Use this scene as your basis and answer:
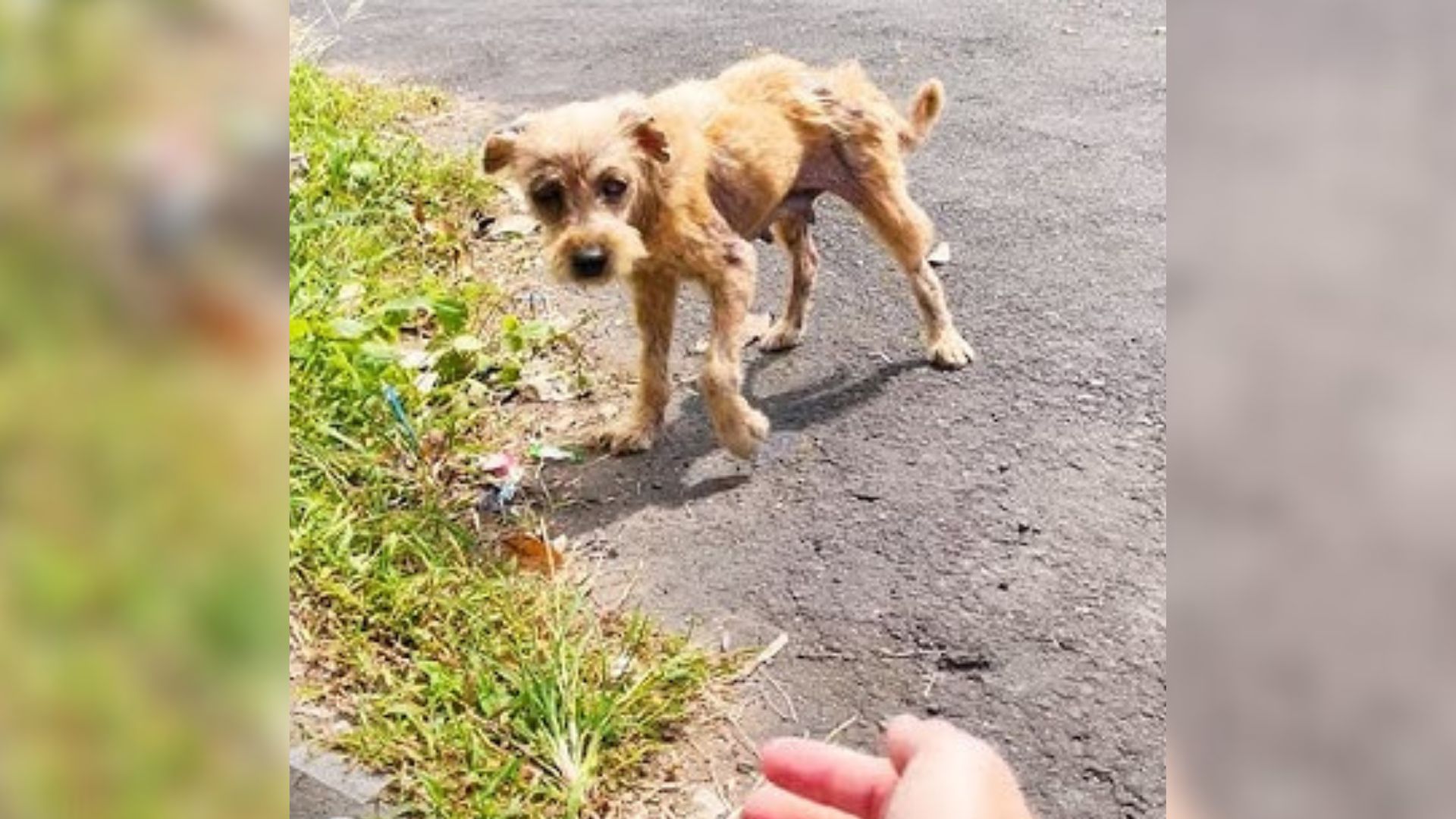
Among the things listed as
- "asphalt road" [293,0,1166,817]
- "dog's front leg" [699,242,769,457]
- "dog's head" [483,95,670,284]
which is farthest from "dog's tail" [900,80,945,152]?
"dog's head" [483,95,670,284]

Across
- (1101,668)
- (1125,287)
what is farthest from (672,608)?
(1125,287)

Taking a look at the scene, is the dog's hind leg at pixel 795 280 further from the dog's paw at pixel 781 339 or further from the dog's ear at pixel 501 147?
the dog's ear at pixel 501 147

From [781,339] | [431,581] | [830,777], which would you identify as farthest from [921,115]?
[830,777]

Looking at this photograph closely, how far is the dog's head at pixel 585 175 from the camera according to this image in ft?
10.5

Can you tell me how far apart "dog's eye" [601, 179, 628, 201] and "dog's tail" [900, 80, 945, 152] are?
1058mm

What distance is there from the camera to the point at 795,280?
411 cm

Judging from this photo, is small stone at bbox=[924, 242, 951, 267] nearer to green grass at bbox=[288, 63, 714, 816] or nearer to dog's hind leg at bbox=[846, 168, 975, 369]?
dog's hind leg at bbox=[846, 168, 975, 369]

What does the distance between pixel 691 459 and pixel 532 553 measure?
64 cm

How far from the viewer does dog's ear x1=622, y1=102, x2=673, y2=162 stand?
330cm
